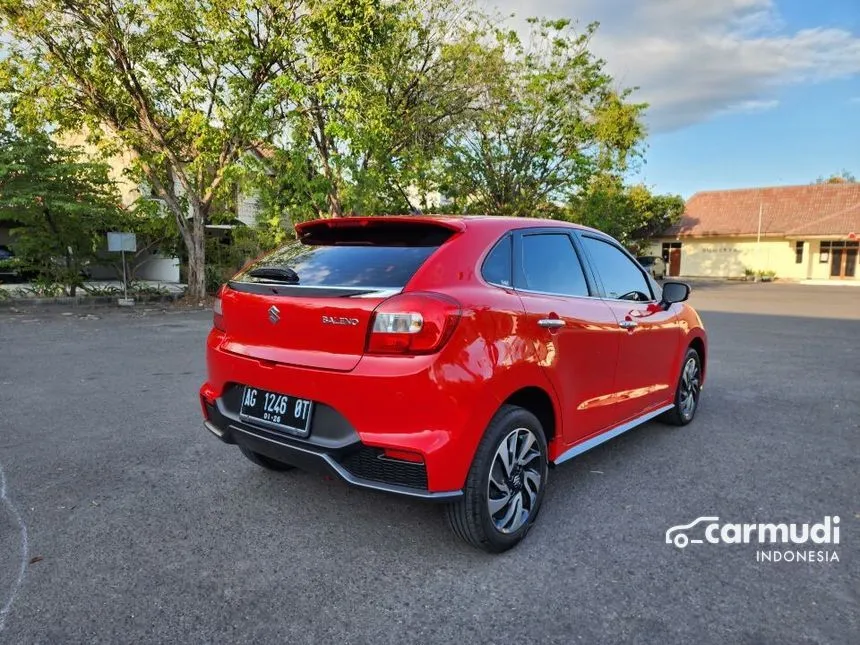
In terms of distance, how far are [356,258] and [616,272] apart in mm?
2097

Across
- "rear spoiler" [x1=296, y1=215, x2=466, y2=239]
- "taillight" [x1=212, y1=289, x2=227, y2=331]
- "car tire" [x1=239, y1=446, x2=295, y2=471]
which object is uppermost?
"rear spoiler" [x1=296, y1=215, x2=466, y2=239]

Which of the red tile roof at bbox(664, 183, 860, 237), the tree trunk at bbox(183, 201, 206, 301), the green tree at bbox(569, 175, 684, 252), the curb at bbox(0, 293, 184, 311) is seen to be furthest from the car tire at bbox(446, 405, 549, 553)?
the red tile roof at bbox(664, 183, 860, 237)

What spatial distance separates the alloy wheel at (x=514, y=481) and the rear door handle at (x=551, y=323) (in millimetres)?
558

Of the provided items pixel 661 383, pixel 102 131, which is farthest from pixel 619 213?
pixel 661 383

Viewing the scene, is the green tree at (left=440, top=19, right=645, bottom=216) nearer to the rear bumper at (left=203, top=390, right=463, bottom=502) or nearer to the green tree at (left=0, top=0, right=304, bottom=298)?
the green tree at (left=0, top=0, right=304, bottom=298)

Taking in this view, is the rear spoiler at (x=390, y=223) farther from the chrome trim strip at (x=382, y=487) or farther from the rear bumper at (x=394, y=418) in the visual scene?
the chrome trim strip at (x=382, y=487)

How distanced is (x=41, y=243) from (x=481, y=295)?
51.2 feet

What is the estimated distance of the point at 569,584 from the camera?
268 centimetres

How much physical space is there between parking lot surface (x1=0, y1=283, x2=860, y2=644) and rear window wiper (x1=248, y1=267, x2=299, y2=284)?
132 centimetres

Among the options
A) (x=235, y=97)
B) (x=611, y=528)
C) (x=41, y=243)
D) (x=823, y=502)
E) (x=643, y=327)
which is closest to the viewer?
(x=611, y=528)

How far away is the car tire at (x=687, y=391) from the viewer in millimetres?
5010

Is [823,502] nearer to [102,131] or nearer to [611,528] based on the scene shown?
[611,528]

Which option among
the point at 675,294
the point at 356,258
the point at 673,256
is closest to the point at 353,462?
the point at 356,258

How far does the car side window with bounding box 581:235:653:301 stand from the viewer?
4.02 m
